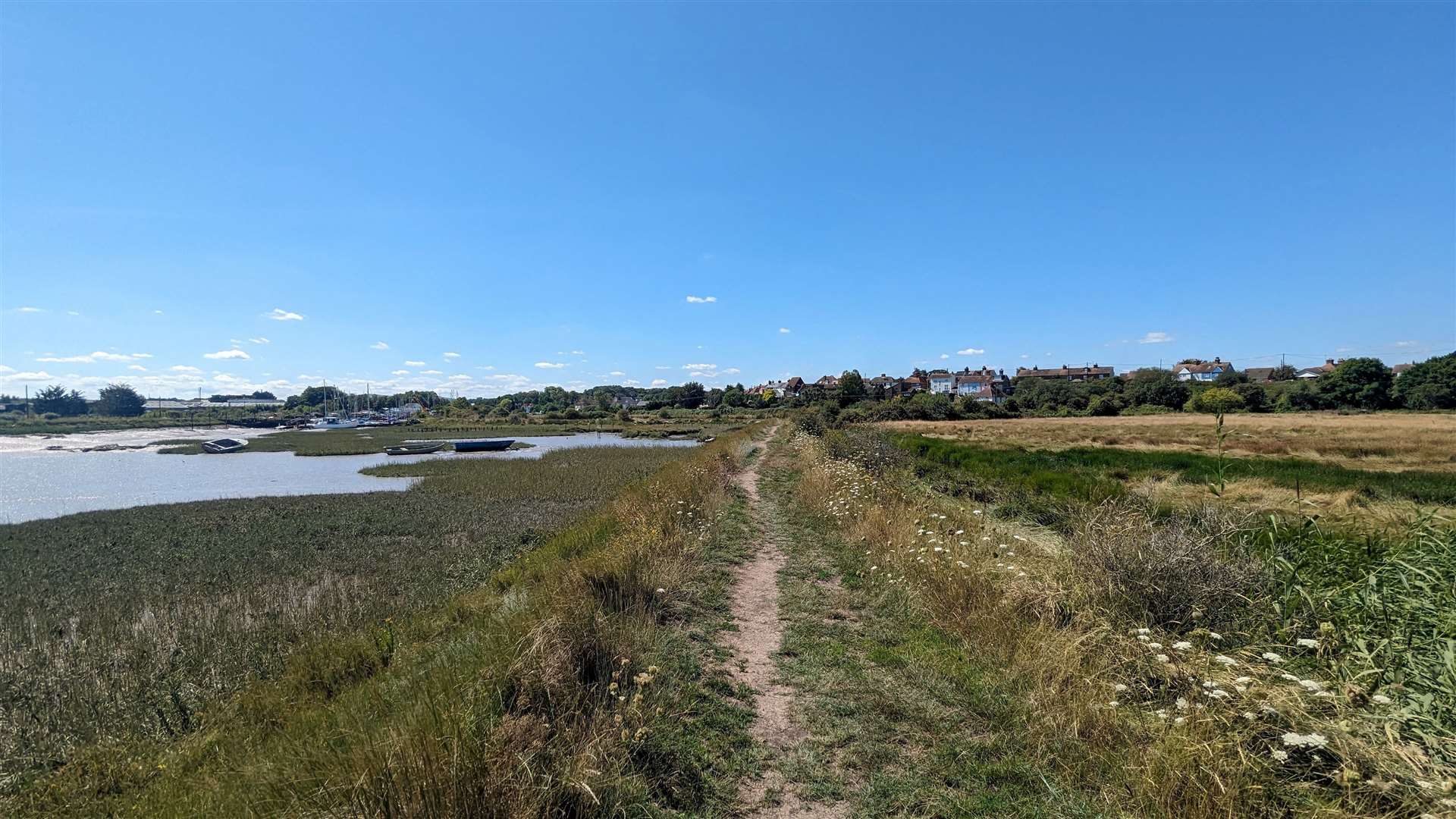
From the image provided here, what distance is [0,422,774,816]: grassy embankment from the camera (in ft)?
9.69

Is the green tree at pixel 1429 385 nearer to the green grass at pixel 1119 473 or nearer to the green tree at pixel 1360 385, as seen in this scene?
the green tree at pixel 1360 385

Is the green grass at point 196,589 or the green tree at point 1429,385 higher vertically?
the green tree at point 1429,385

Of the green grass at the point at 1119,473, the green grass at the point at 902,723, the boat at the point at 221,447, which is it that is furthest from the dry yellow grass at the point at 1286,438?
the boat at the point at 221,447

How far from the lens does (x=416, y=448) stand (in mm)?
46281

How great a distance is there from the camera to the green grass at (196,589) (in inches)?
234

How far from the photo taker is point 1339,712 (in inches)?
114

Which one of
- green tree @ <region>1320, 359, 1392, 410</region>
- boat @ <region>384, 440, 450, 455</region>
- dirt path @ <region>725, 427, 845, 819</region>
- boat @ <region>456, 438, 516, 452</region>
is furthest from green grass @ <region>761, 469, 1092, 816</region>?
green tree @ <region>1320, 359, 1392, 410</region>

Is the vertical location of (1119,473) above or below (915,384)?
below

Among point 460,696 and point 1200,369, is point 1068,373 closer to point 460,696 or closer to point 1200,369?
point 1200,369

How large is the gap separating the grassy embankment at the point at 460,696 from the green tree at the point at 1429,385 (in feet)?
315

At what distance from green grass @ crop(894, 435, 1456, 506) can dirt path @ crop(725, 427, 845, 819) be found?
9.64 metres

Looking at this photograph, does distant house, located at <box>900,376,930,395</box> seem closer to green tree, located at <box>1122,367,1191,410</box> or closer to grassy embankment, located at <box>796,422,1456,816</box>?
green tree, located at <box>1122,367,1191,410</box>

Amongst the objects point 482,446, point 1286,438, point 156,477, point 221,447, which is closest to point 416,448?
point 482,446

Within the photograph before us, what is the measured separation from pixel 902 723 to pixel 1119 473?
22.1 metres
